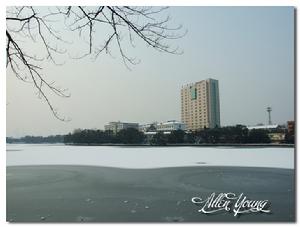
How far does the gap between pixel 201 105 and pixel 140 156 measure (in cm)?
119

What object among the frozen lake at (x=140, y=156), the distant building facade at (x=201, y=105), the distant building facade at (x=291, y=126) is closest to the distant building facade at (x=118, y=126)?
the frozen lake at (x=140, y=156)

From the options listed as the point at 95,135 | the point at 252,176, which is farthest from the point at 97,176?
the point at 252,176

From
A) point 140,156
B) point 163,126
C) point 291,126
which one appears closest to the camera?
point 291,126

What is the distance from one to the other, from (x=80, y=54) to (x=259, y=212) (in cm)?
333

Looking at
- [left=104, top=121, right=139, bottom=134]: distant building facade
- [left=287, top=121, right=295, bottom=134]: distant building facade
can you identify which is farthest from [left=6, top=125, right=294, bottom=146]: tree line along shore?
[left=287, top=121, right=295, bottom=134]: distant building facade

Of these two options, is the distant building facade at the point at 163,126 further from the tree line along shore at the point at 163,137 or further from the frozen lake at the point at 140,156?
the frozen lake at the point at 140,156

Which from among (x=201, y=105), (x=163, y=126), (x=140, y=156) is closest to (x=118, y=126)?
(x=140, y=156)

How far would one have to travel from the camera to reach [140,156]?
5953 millimetres

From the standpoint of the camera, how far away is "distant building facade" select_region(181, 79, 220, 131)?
18.9 ft

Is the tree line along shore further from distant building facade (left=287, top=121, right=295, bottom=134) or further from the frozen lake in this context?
distant building facade (left=287, top=121, right=295, bottom=134)

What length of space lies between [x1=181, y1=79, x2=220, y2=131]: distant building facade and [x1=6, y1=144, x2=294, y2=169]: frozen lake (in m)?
0.37

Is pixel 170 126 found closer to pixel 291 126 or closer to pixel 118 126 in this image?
pixel 118 126

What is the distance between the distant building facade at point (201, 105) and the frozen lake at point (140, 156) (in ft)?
1.21

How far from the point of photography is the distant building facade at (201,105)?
5767 mm
